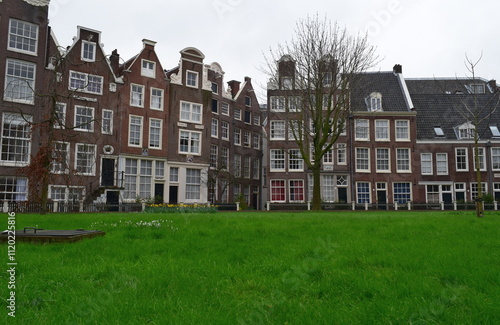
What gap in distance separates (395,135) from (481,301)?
1884 inches

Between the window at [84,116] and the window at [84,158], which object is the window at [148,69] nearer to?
the window at [84,116]

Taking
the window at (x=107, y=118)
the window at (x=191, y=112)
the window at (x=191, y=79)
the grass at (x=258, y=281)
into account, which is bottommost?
the grass at (x=258, y=281)

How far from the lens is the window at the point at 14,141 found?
33625 millimetres

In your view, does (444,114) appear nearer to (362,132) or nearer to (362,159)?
(362,132)

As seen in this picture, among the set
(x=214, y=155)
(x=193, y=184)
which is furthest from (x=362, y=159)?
(x=193, y=184)

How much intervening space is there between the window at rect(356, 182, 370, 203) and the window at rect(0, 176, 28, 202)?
34149 millimetres

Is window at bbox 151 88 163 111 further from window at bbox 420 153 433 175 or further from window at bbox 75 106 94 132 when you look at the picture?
window at bbox 420 153 433 175

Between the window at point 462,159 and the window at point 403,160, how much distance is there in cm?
589

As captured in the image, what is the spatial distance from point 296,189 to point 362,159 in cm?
860

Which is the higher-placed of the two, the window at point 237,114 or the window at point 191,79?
the window at point 191,79

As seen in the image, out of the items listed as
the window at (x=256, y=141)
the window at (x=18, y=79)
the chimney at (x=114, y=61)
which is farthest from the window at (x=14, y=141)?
the window at (x=256, y=141)

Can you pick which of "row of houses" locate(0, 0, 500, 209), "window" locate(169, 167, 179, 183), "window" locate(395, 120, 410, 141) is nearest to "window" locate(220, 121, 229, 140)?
"row of houses" locate(0, 0, 500, 209)

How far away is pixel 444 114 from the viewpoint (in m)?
51.8

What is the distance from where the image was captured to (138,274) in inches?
212
